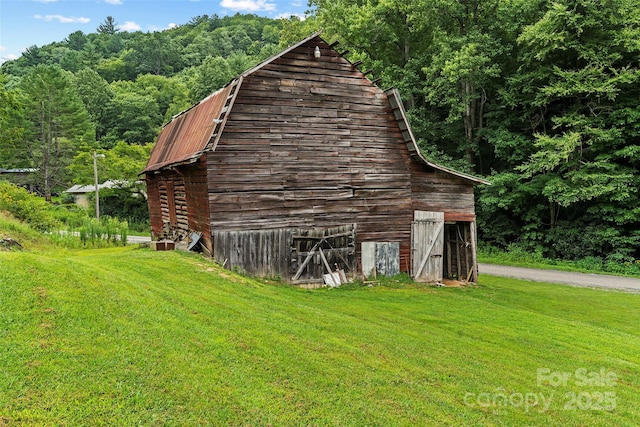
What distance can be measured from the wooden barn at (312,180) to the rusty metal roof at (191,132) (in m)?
0.10

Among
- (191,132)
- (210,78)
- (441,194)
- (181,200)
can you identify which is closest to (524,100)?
(441,194)

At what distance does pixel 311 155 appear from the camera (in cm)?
1483

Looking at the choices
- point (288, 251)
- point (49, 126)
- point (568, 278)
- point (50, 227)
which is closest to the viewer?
point (288, 251)

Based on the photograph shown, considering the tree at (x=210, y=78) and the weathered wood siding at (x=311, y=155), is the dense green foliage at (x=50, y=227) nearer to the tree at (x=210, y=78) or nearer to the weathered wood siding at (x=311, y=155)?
the weathered wood siding at (x=311, y=155)

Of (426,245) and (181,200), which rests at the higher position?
(181,200)

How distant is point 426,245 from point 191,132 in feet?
35.8

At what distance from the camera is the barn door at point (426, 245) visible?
16520 mm

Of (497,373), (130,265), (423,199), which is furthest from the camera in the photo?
(423,199)

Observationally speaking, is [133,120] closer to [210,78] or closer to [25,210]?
[210,78]

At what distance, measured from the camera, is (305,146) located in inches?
580

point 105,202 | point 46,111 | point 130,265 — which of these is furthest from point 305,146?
point 46,111

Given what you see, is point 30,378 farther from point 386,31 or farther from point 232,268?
point 386,31

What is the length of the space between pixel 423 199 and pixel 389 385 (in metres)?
11.8

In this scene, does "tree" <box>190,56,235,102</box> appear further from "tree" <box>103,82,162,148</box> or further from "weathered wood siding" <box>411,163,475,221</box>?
"weathered wood siding" <box>411,163,475,221</box>
